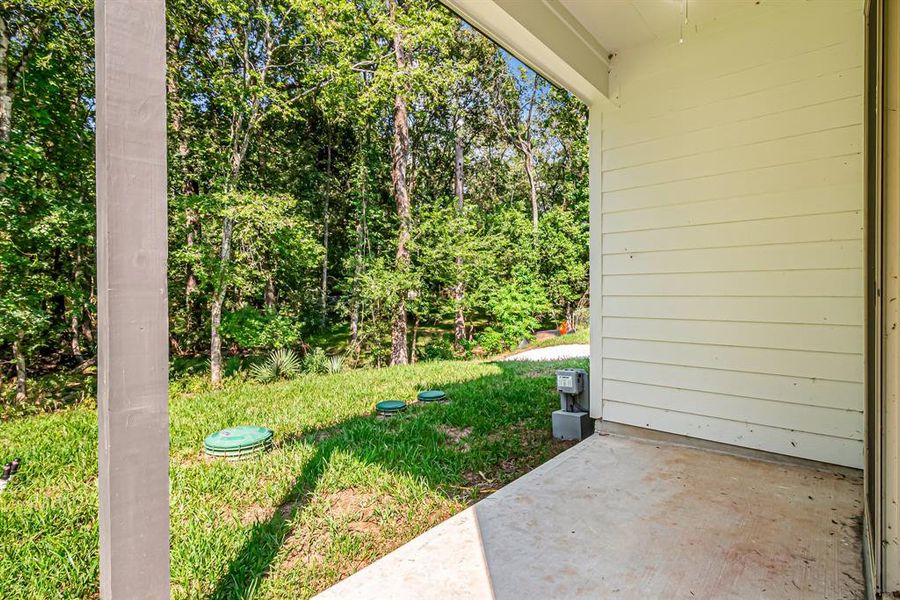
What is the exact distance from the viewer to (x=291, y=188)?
11.2 meters

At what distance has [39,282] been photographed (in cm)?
580

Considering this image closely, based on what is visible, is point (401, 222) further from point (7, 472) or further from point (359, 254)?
point (7, 472)

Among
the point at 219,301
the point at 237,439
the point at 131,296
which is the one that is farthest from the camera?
the point at 219,301

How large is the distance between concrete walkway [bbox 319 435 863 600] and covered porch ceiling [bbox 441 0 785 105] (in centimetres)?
244

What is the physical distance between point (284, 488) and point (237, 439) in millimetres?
818

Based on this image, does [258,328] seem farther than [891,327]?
Yes

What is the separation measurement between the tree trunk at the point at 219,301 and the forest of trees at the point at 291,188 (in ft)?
0.13

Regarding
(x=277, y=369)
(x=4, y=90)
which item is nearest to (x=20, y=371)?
(x=277, y=369)

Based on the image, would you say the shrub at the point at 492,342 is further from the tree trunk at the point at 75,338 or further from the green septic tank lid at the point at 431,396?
the tree trunk at the point at 75,338

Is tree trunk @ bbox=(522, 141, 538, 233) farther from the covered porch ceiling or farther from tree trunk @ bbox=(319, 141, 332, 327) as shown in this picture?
the covered porch ceiling

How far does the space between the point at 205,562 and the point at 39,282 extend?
6.09 m

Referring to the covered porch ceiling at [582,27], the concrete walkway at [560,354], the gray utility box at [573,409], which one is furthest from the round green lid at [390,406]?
the concrete walkway at [560,354]

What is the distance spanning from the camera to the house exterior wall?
241 centimetres

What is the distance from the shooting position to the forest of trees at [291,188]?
5887mm
